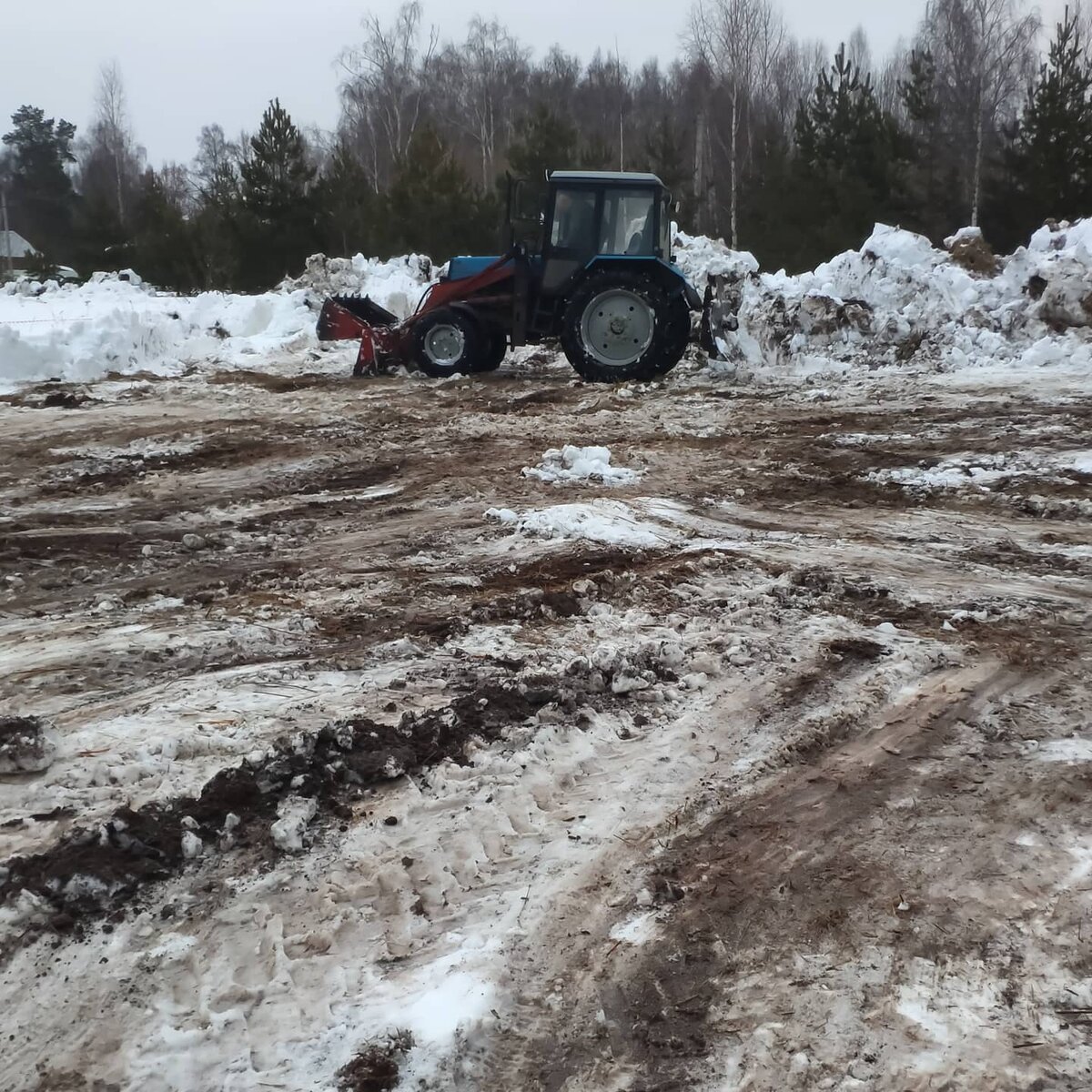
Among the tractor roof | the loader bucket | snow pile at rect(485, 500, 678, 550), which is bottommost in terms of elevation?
snow pile at rect(485, 500, 678, 550)

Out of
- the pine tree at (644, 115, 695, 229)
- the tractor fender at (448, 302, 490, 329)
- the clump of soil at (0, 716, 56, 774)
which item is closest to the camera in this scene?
→ the clump of soil at (0, 716, 56, 774)

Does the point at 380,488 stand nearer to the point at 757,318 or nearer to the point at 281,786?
the point at 281,786

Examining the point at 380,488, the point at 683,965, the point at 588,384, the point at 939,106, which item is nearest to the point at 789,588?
the point at 683,965

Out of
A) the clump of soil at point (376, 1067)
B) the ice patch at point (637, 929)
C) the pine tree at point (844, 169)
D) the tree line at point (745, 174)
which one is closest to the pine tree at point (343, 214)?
the tree line at point (745, 174)

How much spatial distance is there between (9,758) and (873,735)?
2.88 m

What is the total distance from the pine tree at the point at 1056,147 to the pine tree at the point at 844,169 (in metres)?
2.37

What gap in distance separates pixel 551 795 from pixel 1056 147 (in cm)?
2085

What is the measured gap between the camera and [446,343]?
11.9 m

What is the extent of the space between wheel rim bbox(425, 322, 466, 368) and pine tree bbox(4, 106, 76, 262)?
91.7 ft

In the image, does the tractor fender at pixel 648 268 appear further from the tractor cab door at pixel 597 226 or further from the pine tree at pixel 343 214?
the pine tree at pixel 343 214

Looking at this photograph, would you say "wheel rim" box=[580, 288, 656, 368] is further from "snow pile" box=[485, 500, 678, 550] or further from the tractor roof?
"snow pile" box=[485, 500, 678, 550]

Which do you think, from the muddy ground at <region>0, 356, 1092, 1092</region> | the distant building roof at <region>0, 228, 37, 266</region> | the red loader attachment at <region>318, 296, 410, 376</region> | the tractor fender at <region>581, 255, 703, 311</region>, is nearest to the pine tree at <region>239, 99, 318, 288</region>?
the red loader attachment at <region>318, 296, 410, 376</region>

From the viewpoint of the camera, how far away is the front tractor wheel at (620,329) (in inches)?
429

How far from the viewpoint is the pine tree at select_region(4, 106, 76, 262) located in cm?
3788
